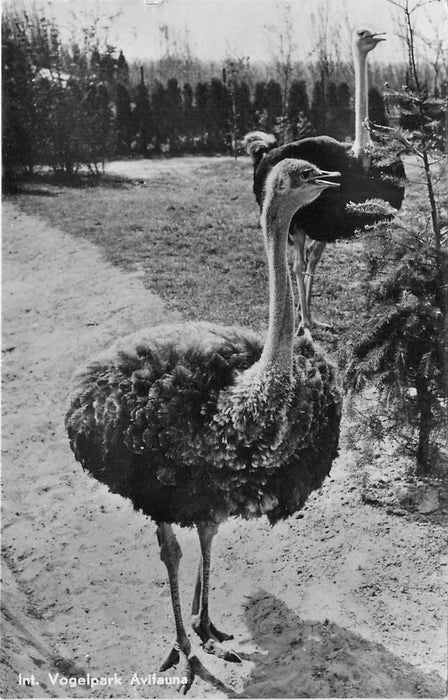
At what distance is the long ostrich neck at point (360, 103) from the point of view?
3613mm

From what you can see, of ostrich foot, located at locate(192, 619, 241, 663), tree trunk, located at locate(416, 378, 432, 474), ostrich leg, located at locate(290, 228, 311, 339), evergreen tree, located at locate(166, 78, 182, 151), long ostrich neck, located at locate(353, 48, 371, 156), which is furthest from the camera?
evergreen tree, located at locate(166, 78, 182, 151)

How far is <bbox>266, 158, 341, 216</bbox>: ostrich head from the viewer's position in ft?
9.20

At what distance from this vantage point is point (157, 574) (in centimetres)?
337

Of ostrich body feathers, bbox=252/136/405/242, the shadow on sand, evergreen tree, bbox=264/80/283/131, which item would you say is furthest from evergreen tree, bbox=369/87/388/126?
the shadow on sand

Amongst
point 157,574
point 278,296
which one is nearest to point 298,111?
point 278,296

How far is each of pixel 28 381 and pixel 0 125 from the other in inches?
47.0

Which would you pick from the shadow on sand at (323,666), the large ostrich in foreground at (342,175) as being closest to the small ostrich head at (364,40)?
the large ostrich in foreground at (342,175)

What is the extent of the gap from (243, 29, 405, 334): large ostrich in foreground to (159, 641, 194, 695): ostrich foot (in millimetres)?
1475

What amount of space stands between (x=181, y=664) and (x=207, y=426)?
995 mm

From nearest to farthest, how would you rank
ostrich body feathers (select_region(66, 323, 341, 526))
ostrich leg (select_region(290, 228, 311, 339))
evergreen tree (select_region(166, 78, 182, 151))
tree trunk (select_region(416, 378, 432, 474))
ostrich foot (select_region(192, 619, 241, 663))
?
1. ostrich body feathers (select_region(66, 323, 341, 526))
2. ostrich foot (select_region(192, 619, 241, 663))
3. tree trunk (select_region(416, 378, 432, 474))
4. ostrich leg (select_region(290, 228, 311, 339))
5. evergreen tree (select_region(166, 78, 182, 151))

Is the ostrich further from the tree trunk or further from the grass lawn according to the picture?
the grass lawn

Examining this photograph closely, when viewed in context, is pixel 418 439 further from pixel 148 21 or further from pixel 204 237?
pixel 148 21

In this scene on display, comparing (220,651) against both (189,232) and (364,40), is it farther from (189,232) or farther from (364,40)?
(364,40)

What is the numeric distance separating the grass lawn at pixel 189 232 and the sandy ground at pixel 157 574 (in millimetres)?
227
